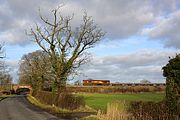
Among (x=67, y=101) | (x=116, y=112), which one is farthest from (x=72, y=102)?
(x=116, y=112)

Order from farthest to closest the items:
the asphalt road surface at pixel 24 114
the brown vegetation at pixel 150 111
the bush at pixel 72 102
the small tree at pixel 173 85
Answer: the bush at pixel 72 102 → the asphalt road surface at pixel 24 114 → the brown vegetation at pixel 150 111 → the small tree at pixel 173 85

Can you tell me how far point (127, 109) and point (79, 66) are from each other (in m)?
27.9

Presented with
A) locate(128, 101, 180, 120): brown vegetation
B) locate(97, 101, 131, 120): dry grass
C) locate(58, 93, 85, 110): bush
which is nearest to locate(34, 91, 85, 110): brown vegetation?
locate(58, 93, 85, 110): bush

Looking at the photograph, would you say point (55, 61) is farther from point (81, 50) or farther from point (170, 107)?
point (170, 107)

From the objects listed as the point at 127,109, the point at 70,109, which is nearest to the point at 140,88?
the point at 70,109

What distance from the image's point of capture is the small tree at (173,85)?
14.1 m

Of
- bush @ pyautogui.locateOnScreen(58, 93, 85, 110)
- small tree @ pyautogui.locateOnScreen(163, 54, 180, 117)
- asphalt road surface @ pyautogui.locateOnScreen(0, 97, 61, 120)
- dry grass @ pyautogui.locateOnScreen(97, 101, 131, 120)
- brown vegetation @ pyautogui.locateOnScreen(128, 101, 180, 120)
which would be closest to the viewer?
small tree @ pyautogui.locateOnScreen(163, 54, 180, 117)

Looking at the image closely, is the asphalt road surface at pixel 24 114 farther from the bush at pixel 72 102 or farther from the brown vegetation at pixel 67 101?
the bush at pixel 72 102

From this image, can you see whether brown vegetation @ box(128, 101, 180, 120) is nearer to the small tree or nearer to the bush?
the small tree

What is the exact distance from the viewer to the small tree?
1409cm

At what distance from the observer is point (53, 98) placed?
41.2 meters

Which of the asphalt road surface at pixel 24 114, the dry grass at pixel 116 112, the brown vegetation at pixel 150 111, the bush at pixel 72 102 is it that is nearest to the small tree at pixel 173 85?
the brown vegetation at pixel 150 111

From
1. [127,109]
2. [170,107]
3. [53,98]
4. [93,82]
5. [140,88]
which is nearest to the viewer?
[170,107]

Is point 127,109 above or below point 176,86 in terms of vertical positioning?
below
